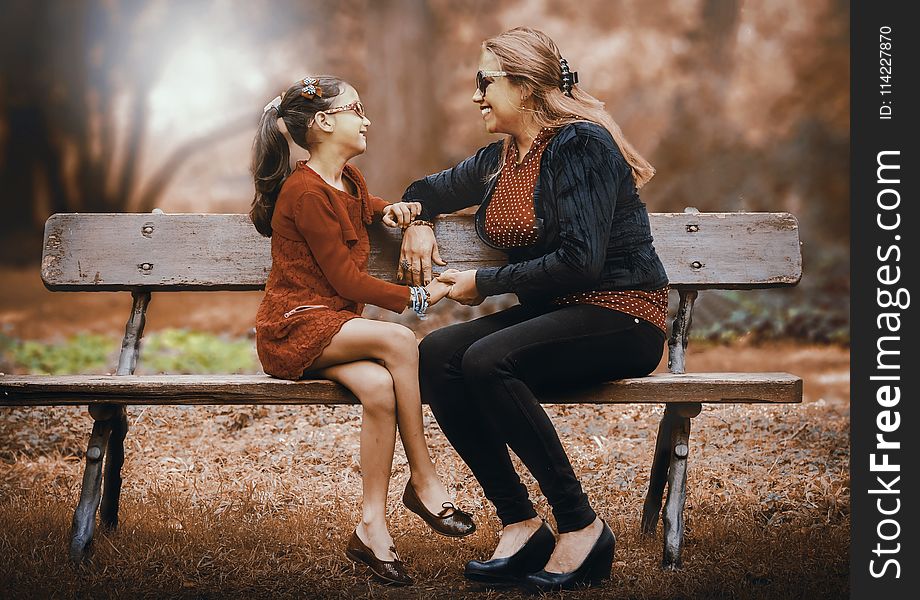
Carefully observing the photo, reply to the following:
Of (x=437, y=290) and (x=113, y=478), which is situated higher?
(x=437, y=290)

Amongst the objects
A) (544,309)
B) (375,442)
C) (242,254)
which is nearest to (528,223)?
(544,309)

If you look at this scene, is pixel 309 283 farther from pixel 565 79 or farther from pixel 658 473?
pixel 658 473

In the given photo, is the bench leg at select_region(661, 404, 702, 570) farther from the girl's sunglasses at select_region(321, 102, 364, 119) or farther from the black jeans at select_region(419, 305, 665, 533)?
the girl's sunglasses at select_region(321, 102, 364, 119)

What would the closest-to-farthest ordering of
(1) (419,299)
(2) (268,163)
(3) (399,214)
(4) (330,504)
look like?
(1) (419,299), (2) (268,163), (3) (399,214), (4) (330,504)

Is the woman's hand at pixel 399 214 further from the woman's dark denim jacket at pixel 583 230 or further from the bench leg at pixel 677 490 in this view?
the bench leg at pixel 677 490

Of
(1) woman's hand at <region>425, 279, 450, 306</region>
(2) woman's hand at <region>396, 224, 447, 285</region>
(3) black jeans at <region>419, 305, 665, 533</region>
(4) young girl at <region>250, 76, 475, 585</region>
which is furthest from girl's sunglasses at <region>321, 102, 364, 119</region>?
(3) black jeans at <region>419, 305, 665, 533</region>

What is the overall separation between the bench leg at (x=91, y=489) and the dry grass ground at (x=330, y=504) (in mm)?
56

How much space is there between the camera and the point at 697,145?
28.0 ft

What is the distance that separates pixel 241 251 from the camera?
3602 millimetres

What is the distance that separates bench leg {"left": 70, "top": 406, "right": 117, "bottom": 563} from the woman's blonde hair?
166 cm

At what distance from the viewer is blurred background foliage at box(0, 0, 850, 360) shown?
787 cm

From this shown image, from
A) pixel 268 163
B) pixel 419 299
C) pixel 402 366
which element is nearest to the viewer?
pixel 402 366

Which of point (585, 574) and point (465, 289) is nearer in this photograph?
point (585, 574)

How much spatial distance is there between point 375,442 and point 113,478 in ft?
3.46
